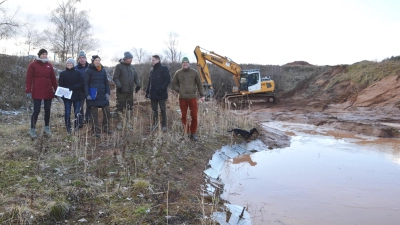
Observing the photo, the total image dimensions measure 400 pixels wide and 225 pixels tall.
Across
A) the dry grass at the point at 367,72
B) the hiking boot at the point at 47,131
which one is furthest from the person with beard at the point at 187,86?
the dry grass at the point at 367,72

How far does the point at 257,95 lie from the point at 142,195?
20000mm

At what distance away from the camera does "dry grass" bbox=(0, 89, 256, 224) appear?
3561mm

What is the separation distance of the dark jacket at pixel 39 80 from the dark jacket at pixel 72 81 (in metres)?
0.32

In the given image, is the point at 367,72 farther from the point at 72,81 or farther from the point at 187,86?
the point at 72,81

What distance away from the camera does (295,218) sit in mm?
4508

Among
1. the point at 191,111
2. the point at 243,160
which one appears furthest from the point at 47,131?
the point at 243,160

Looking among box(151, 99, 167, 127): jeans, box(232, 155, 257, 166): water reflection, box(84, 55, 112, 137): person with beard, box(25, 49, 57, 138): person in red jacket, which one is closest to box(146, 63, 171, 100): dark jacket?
box(151, 99, 167, 127): jeans

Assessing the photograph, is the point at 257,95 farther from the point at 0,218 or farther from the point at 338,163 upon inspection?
the point at 0,218

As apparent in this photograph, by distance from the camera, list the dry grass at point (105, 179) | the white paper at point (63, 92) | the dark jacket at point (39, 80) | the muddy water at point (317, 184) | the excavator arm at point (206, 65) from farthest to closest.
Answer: the excavator arm at point (206, 65) < the white paper at point (63, 92) < the dark jacket at point (39, 80) < the muddy water at point (317, 184) < the dry grass at point (105, 179)

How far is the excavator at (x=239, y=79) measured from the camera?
20734 millimetres

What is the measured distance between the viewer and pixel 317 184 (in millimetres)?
5992

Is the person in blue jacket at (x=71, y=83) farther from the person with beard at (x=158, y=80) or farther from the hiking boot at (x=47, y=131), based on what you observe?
the person with beard at (x=158, y=80)

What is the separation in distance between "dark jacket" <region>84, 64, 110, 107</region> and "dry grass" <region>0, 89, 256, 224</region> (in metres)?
0.66

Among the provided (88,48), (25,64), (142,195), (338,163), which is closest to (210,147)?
(338,163)
